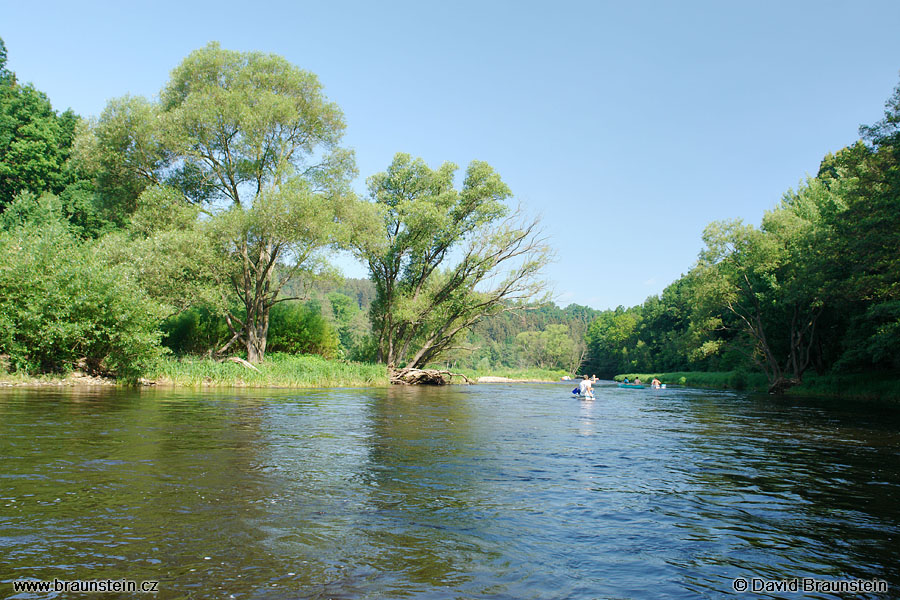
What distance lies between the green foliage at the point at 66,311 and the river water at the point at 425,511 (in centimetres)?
1049

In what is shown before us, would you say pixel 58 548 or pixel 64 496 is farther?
pixel 64 496

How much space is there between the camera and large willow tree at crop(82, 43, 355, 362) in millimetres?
29203

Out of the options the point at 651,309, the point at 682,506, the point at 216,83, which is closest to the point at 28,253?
the point at 216,83

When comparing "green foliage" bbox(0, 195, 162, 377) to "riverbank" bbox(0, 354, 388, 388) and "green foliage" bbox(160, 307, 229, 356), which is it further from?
"green foliage" bbox(160, 307, 229, 356)

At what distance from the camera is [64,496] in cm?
609

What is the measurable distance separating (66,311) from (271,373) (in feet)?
33.9

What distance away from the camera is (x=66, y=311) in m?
21.2

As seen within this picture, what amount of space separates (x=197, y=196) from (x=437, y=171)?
56.5 ft

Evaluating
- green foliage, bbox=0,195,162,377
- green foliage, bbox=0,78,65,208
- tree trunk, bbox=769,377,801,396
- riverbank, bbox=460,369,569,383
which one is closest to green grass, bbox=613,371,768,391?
tree trunk, bbox=769,377,801,396

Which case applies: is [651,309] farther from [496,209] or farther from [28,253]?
[28,253]

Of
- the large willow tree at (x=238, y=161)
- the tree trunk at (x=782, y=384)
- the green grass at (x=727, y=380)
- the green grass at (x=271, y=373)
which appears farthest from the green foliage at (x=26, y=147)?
the green grass at (x=727, y=380)

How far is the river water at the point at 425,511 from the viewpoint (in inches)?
170

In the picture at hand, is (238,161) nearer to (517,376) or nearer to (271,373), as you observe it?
(271,373)

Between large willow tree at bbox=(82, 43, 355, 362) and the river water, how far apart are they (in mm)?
17606
